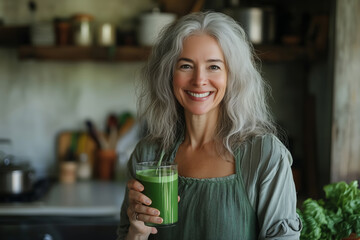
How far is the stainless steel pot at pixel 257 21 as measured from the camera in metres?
2.89

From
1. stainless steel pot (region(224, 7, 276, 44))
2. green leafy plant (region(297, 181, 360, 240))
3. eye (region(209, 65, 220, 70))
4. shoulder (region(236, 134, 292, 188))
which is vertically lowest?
green leafy plant (region(297, 181, 360, 240))

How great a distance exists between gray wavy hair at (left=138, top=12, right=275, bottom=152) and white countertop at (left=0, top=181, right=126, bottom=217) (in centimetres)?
131

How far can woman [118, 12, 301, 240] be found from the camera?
129 cm

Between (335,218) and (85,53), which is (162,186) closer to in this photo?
(335,218)

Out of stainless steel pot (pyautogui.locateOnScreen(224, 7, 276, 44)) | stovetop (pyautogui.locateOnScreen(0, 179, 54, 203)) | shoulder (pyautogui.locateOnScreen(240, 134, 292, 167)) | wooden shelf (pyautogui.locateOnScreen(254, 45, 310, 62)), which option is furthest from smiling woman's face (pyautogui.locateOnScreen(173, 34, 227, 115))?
stovetop (pyautogui.locateOnScreen(0, 179, 54, 203))

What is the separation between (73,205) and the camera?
2768 millimetres

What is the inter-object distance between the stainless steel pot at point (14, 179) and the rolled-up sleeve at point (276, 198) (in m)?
2.00

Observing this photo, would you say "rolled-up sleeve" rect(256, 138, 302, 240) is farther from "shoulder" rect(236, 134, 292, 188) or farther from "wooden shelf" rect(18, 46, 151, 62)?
"wooden shelf" rect(18, 46, 151, 62)

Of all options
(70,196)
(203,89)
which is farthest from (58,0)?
(203,89)

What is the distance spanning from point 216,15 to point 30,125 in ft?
7.96

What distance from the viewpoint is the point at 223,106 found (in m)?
1.50

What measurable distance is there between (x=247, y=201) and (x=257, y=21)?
72.5 inches

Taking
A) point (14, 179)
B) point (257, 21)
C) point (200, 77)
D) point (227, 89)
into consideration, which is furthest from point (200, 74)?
point (14, 179)

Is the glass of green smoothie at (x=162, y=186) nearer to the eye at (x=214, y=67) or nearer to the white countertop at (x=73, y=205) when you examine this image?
the eye at (x=214, y=67)
